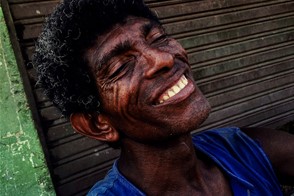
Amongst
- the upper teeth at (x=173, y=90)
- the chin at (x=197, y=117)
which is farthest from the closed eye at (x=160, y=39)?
the chin at (x=197, y=117)

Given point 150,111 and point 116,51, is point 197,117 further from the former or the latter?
point 116,51

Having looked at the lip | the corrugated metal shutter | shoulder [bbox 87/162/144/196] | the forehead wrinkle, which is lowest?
the corrugated metal shutter

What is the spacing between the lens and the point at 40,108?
12.1ft

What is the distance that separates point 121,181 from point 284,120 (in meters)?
4.79

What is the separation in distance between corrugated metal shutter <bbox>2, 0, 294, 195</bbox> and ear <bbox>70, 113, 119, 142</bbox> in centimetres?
168

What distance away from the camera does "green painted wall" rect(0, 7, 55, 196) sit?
Result: 2.96m

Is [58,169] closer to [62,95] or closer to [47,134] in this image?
[47,134]

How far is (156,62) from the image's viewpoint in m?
1.62

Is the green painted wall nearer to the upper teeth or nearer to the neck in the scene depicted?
the neck

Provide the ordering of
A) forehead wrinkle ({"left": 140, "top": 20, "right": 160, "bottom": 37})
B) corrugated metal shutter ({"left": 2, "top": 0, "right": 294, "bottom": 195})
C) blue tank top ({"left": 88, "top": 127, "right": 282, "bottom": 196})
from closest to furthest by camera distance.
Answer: forehead wrinkle ({"left": 140, "top": 20, "right": 160, "bottom": 37})
blue tank top ({"left": 88, "top": 127, "right": 282, "bottom": 196})
corrugated metal shutter ({"left": 2, "top": 0, "right": 294, "bottom": 195})

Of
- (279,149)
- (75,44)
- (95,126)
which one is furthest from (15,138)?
(279,149)

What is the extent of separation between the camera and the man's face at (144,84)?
1616 millimetres

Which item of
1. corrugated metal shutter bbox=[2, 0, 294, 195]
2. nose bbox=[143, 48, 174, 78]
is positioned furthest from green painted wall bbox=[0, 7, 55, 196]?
nose bbox=[143, 48, 174, 78]

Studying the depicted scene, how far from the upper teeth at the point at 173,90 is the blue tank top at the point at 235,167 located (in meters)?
0.49
